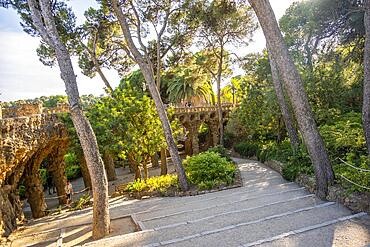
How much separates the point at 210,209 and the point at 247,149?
40.7 ft

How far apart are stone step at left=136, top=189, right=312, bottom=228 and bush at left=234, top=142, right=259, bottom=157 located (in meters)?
10.0

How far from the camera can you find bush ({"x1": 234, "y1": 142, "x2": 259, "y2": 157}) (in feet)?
58.2

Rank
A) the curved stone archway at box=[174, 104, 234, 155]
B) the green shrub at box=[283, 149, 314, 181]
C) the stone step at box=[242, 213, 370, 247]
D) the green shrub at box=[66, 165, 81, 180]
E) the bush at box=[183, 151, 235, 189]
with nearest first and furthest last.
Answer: the stone step at box=[242, 213, 370, 247] < the green shrub at box=[283, 149, 314, 181] < the bush at box=[183, 151, 235, 189] < the green shrub at box=[66, 165, 81, 180] < the curved stone archway at box=[174, 104, 234, 155]

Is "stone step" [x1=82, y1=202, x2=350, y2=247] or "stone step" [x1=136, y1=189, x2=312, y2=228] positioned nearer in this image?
"stone step" [x1=82, y1=202, x2=350, y2=247]

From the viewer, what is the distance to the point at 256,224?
17.5ft

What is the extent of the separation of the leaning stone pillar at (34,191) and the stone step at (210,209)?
6001mm

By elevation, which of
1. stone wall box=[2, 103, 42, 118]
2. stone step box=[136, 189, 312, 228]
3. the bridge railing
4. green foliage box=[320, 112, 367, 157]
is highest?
the bridge railing

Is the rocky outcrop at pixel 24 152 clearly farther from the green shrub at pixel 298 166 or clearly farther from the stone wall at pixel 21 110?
the green shrub at pixel 298 166

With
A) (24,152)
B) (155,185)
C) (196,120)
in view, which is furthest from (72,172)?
(24,152)

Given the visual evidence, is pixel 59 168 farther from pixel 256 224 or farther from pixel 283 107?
pixel 283 107

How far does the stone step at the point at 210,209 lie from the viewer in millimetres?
6434

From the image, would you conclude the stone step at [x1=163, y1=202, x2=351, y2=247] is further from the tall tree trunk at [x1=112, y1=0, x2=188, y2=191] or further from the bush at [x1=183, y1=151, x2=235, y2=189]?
the tall tree trunk at [x1=112, y1=0, x2=188, y2=191]

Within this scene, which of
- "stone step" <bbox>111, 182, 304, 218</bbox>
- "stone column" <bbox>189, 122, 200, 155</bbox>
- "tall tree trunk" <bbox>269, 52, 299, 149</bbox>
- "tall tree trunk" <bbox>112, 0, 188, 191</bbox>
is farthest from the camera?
"stone column" <bbox>189, 122, 200, 155</bbox>

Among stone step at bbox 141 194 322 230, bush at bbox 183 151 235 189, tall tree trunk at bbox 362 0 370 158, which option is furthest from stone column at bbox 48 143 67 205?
tall tree trunk at bbox 362 0 370 158
